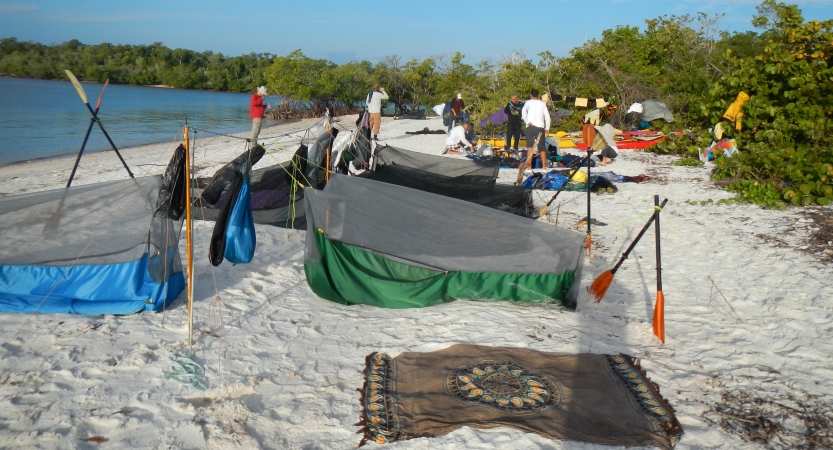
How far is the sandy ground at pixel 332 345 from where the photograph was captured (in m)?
3.35

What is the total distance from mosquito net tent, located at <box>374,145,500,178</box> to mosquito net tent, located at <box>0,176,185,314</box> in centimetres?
461

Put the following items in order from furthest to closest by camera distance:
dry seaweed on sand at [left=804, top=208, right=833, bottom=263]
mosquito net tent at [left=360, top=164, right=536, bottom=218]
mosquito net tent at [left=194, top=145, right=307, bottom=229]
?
1. mosquito net tent at [left=360, top=164, right=536, bottom=218]
2. mosquito net tent at [left=194, top=145, right=307, bottom=229]
3. dry seaweed on sand at [left=804, top=208, right=833, bottom=263]

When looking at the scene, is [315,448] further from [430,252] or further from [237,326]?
[430,252]

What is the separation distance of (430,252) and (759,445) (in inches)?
113

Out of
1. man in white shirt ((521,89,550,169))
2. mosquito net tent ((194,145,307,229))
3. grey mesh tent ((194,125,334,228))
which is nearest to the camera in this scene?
grey mesh tent ((194,125,334,228))

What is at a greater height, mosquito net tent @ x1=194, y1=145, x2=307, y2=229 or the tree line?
the tree line

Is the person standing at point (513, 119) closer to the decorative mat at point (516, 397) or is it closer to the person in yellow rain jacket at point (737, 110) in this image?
the person in yellow rain jacket at point (737, 110)

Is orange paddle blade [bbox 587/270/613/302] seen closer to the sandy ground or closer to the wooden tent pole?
the sandy ground

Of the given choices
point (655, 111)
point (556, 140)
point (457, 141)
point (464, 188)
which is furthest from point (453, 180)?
point (655, 111)

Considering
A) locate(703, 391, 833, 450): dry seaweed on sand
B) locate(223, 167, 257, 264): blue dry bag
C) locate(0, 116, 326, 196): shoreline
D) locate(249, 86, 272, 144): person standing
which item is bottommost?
locate(0, 116, 326, 196): shoreline

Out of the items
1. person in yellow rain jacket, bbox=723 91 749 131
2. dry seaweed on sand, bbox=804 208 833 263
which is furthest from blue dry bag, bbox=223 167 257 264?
person in yellow rain jacket, bbox=723 91 749 131

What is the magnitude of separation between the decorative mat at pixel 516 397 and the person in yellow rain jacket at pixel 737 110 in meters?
8.97

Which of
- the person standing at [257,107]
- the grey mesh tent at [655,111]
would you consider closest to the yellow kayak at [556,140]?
the grey mesh tent at [655,111]

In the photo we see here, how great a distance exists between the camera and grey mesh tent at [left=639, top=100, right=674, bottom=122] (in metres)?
17.6
